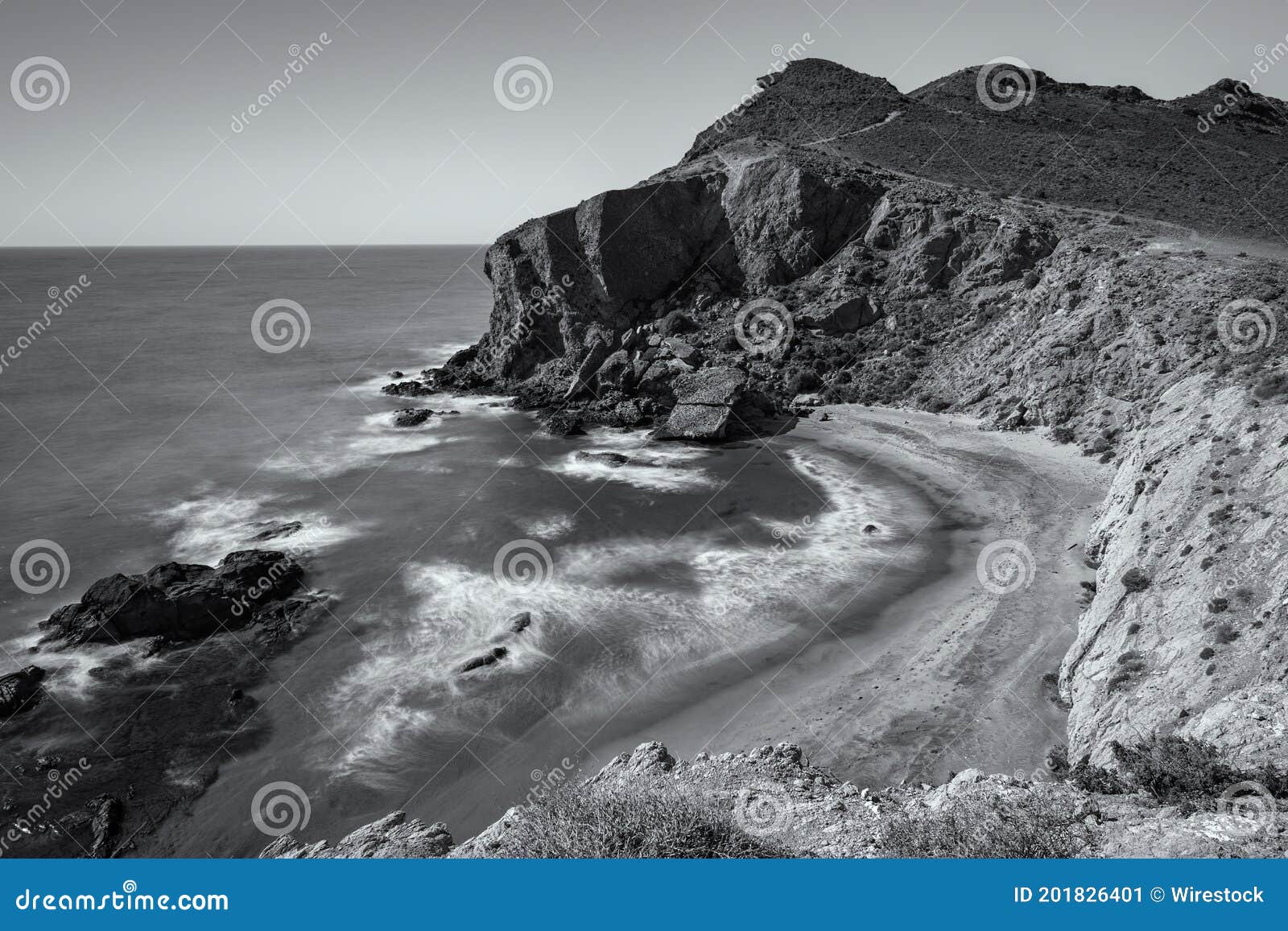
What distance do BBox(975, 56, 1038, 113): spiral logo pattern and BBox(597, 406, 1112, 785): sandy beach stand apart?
2935 inches

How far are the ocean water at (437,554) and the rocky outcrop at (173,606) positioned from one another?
1.30m

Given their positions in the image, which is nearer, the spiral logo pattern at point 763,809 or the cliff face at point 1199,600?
the spiral logo pattern at point 763,809

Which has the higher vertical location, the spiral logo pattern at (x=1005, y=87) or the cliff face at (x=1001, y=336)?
the spiral logo pattern at (x=1005, y=87)

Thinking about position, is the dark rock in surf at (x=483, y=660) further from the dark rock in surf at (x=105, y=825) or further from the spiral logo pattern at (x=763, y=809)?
the spiral logo pattern at (x=763, y=809)

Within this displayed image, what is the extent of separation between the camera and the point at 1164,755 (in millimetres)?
11195

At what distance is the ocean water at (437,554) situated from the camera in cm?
1933

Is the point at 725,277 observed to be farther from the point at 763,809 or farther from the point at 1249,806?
the point at 1249,806

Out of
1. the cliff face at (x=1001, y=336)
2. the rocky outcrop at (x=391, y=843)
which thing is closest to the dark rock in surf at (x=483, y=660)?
the rocky outcrop at (x=391, y=843)

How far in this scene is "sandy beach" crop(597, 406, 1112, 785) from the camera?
56.1ft

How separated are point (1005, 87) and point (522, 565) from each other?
327 ft

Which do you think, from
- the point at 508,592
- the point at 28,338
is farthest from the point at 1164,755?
the point at 28,338

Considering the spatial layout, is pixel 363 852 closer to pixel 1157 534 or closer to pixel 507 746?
pixel 507 746

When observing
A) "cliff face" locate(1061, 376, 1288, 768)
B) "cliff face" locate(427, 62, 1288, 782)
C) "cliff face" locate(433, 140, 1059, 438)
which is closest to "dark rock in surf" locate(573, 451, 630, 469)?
"cliff face" locate(427, 62, 1288, 782)

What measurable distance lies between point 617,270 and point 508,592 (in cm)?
3696
